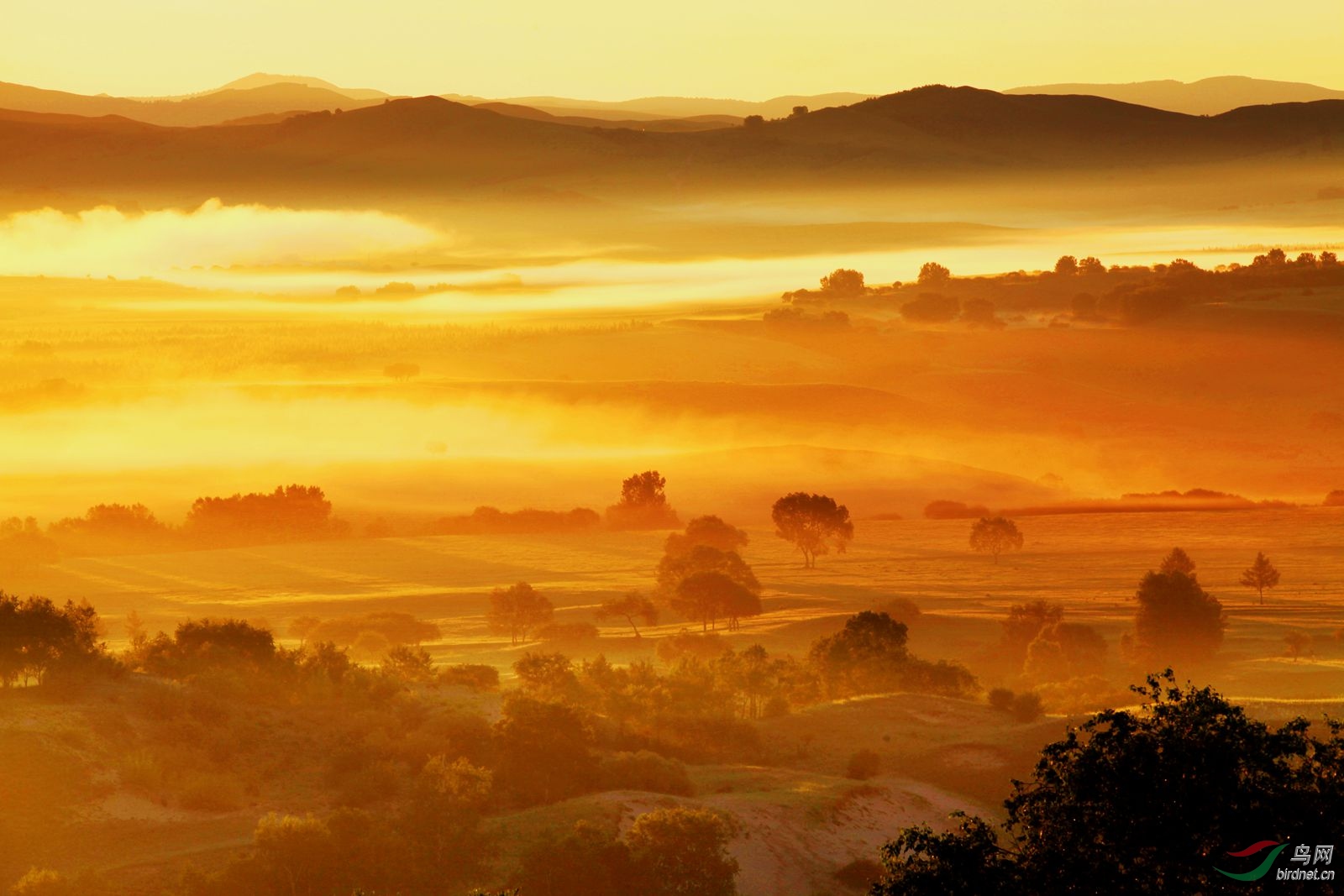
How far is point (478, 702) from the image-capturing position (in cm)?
6694

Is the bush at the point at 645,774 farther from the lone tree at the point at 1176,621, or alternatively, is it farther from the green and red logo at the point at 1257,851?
the lone tree at the point at 1176,621

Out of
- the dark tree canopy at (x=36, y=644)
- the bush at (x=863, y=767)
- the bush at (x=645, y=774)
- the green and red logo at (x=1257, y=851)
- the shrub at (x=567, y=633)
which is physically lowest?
the shrub at (x=567, y=633)

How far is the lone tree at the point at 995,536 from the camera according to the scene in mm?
131375

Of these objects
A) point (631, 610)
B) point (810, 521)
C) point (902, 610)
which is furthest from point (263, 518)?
point (902, 610)

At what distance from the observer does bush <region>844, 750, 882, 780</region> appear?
200 ft

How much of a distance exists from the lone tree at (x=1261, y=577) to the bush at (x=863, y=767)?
181 feet

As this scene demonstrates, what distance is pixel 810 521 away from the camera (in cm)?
13325

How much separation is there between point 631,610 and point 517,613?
8.68 metres

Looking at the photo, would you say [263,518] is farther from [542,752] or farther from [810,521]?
[542,752]

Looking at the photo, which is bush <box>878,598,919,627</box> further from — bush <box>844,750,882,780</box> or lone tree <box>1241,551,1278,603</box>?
bush <box>844,750,882,780</box>

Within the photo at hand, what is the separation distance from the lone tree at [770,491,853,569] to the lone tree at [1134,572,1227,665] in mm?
43086

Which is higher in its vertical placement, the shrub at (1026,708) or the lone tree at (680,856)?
the lone tree at (680,856)

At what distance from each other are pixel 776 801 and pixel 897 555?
82.5m

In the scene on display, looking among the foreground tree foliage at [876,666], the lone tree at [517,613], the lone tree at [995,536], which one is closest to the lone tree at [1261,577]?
the lone tree at [995,536]
